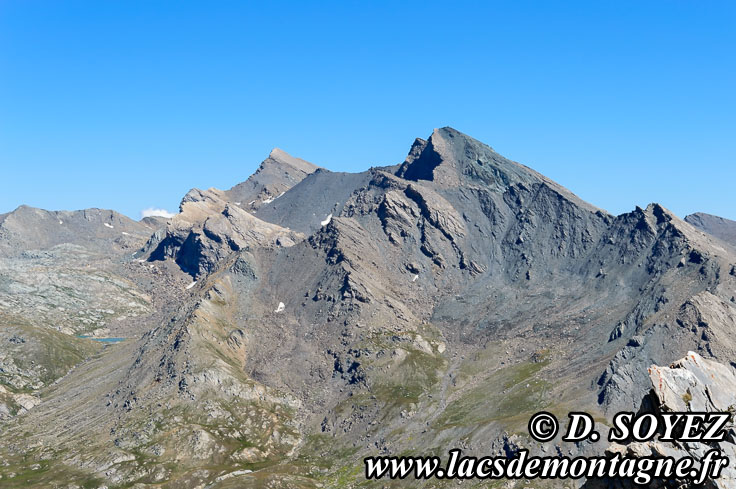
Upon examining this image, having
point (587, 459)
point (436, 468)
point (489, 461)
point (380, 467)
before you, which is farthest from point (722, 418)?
point (380, 467)

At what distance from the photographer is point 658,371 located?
49.2m

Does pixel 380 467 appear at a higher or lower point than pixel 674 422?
lower

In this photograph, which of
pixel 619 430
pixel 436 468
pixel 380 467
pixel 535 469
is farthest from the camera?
pixel 380 467

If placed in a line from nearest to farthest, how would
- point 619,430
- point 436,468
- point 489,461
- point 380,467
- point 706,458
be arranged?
point 706,458
point 619,430
point 489,461
point 436,468
point 380,467

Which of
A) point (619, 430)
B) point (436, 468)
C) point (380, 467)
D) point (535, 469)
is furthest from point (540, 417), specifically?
point (380, 467)

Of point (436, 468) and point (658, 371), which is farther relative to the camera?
point (436, 468)

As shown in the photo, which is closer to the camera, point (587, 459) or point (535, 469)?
point (587, 459)

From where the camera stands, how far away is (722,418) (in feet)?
149

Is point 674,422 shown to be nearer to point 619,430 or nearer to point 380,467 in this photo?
point 619,430

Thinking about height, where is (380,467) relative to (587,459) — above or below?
below

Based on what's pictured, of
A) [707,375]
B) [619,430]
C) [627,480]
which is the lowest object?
[627,480]

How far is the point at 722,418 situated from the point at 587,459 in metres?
10.6

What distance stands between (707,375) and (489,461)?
72.2ft

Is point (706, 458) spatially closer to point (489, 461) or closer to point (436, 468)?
point (489, 461)
